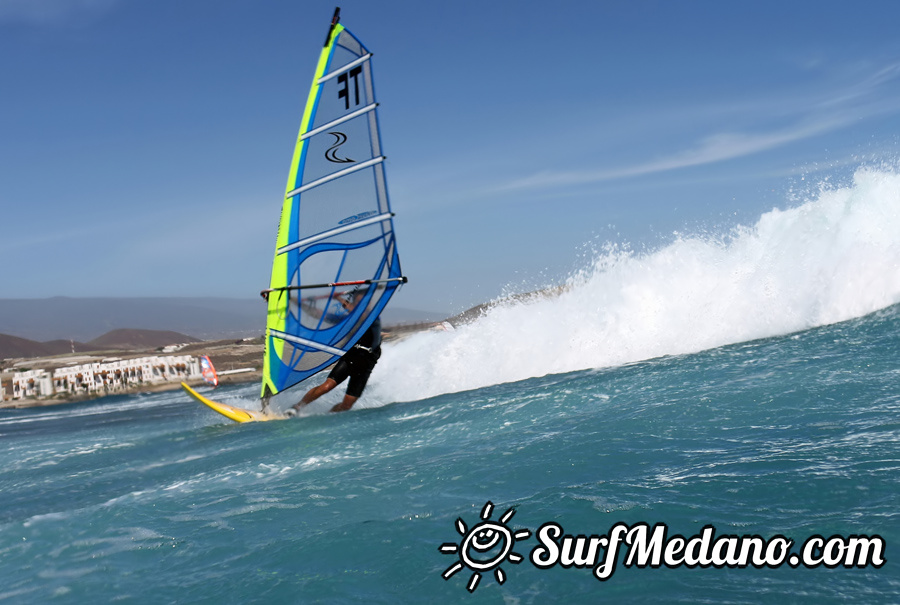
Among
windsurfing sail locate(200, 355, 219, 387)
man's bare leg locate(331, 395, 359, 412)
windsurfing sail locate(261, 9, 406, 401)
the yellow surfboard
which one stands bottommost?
the yellow surfboard

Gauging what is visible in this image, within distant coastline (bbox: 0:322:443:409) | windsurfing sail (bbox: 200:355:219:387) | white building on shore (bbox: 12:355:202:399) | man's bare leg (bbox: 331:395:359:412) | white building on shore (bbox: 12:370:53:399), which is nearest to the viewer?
man's bare leg (bbox: 331:395:359:412)

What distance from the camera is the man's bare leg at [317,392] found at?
824cm

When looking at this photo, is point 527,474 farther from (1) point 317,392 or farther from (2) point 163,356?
(2) point 163,356

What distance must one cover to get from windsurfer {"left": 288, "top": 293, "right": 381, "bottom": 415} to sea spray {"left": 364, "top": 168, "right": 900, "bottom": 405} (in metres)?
0.61

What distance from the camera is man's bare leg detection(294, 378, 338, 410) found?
27.0 feet

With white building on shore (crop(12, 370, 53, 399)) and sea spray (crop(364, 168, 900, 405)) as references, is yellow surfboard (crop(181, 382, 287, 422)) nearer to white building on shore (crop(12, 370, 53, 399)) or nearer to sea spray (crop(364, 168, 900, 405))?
sea spray (crop(364, 168, 900, 405))

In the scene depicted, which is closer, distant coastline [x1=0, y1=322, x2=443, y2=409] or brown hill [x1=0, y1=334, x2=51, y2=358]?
distant coastline [x1=0, y1=322, x2=443, y2=409]

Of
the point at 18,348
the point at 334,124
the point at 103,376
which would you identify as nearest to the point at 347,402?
the point at 334,124

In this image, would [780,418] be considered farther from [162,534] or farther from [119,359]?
[119,359]

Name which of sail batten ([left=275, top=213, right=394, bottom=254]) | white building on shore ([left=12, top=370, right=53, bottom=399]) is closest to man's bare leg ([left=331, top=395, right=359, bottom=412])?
sail batten ([left=275, top=213, right=394, bottom=254])

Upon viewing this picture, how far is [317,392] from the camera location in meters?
8.26

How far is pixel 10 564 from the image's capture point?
3.36m

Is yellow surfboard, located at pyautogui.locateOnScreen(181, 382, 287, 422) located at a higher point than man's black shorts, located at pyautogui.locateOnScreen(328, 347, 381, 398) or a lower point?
lower

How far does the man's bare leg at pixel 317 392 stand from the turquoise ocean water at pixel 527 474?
26 cm
